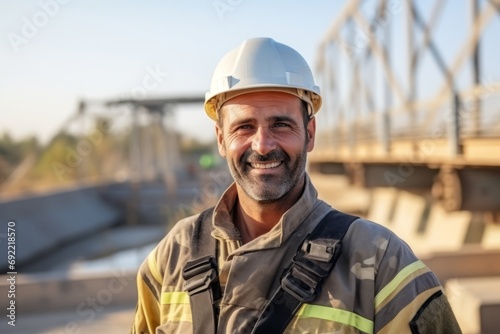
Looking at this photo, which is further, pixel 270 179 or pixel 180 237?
pixel 180 237

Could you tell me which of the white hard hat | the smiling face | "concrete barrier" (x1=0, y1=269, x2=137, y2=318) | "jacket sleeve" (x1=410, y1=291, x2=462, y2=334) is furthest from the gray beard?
"concrete barrier" (x1=0, y1=269, x2=137, y2=318)

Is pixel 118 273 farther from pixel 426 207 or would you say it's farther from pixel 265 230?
pixel 426 207

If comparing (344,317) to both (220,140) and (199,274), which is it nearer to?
(199,274)

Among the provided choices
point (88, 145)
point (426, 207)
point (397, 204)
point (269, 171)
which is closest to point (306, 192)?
point (269, 171)

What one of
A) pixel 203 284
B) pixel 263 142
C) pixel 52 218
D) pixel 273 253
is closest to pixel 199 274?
pixel 203 284

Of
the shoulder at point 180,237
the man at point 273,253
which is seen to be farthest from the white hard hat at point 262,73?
the shoulder at point 180,237

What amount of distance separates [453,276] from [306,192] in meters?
5.28

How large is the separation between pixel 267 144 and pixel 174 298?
24.4 inches

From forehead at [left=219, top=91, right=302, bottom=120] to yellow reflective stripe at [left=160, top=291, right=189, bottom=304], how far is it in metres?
0.63

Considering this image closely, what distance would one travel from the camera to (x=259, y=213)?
191cm

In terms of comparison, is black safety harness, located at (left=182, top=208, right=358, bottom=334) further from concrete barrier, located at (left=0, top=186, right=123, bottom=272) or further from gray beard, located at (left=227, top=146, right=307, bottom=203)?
concrete barrier, located at (left=0, top=186, right=123, bottom=272)

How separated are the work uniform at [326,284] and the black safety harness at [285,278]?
0.03m

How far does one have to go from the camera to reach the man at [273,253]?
158cm

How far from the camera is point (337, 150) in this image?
693 inches
